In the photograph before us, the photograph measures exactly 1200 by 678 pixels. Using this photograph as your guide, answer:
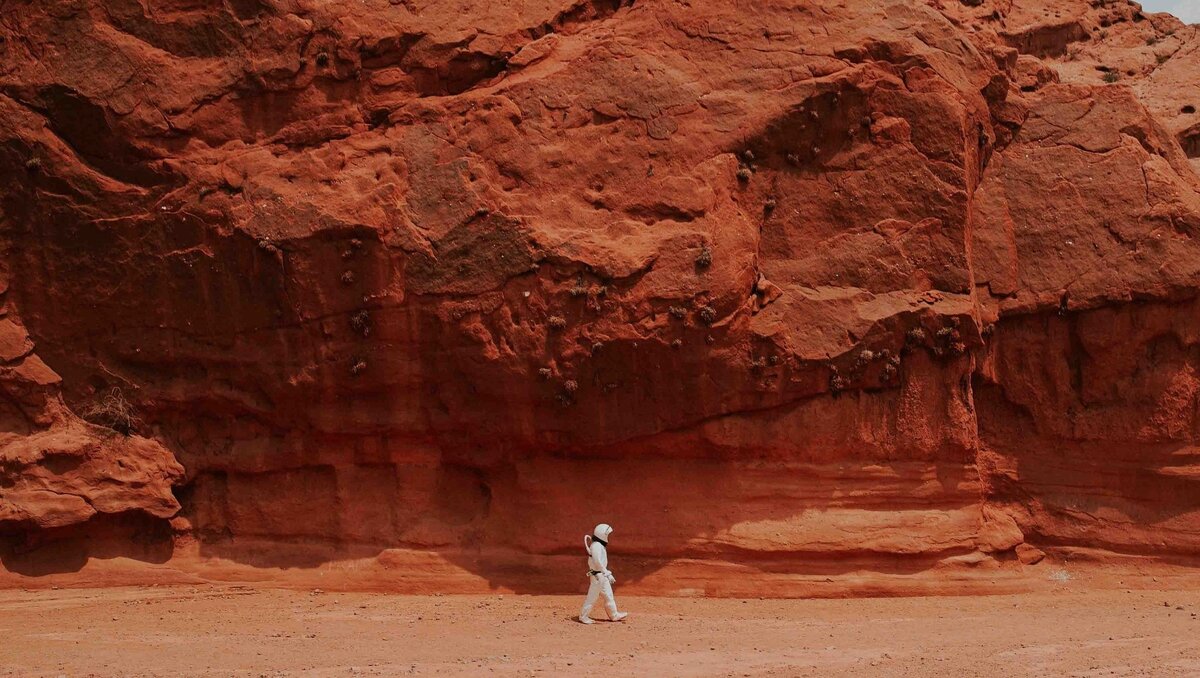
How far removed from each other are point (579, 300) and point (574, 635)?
3.66m

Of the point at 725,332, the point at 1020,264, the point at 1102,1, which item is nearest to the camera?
the point at 725,332

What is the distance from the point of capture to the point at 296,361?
15289 millimetres

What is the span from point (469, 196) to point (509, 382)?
81.2 inches

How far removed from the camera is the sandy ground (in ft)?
39.0

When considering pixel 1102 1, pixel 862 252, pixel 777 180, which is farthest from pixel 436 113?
pixel 1102 1

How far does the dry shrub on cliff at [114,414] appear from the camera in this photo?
15.4m

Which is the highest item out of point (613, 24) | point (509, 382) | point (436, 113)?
point (613, 24)

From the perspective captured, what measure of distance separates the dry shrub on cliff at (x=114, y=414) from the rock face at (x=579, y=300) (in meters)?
0.14

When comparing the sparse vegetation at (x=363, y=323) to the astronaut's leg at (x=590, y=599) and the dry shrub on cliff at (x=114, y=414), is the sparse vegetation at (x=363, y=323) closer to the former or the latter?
the dry shrub on cliff at (x=114, y=414)

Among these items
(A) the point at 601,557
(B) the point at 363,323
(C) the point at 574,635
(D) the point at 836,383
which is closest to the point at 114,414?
(B) the point at 363,323

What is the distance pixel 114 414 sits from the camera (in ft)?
50.6

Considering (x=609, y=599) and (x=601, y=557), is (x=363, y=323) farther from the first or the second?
(x=609, y=599)

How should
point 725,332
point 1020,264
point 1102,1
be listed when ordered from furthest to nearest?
point 1102,1, point 1020,264, point 725,332

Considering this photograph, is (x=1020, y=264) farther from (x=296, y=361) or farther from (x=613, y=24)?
(x=296, y=361)
